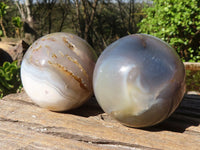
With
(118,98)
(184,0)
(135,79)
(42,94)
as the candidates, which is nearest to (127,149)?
(118,98)

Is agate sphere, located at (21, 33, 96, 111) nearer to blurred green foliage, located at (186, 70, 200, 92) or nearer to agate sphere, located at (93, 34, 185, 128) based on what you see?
agate sphere, located at (93, 34, 185, 128)

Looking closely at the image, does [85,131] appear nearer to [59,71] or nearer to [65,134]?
[65,134]

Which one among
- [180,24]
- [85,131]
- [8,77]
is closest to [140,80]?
[85,131]

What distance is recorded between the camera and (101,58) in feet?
5.07

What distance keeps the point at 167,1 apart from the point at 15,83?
119 inches

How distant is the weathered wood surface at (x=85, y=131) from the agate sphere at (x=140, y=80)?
14 centimetres

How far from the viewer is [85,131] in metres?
1.58

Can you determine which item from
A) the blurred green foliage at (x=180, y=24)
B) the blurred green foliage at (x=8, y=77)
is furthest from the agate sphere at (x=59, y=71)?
the blurred green foliage at (x=180, y=24)

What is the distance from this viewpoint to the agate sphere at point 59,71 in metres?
1.64

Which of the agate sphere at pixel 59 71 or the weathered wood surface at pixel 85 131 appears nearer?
the weathered wood surface at pixel 85 131

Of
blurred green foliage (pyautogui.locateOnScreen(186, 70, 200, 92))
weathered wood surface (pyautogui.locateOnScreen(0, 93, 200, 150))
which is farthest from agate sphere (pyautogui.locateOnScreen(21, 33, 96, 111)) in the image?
blurred green foliage (pyautogui.locateOnScreen(186, 70, 200, 92))

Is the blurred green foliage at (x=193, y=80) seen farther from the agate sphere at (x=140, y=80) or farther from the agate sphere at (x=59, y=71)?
the agate sphere at (x=59, y=71)

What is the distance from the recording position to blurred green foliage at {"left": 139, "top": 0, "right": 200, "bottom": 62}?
3.98m

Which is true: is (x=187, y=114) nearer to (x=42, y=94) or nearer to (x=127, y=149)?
(x=127, y=149)
